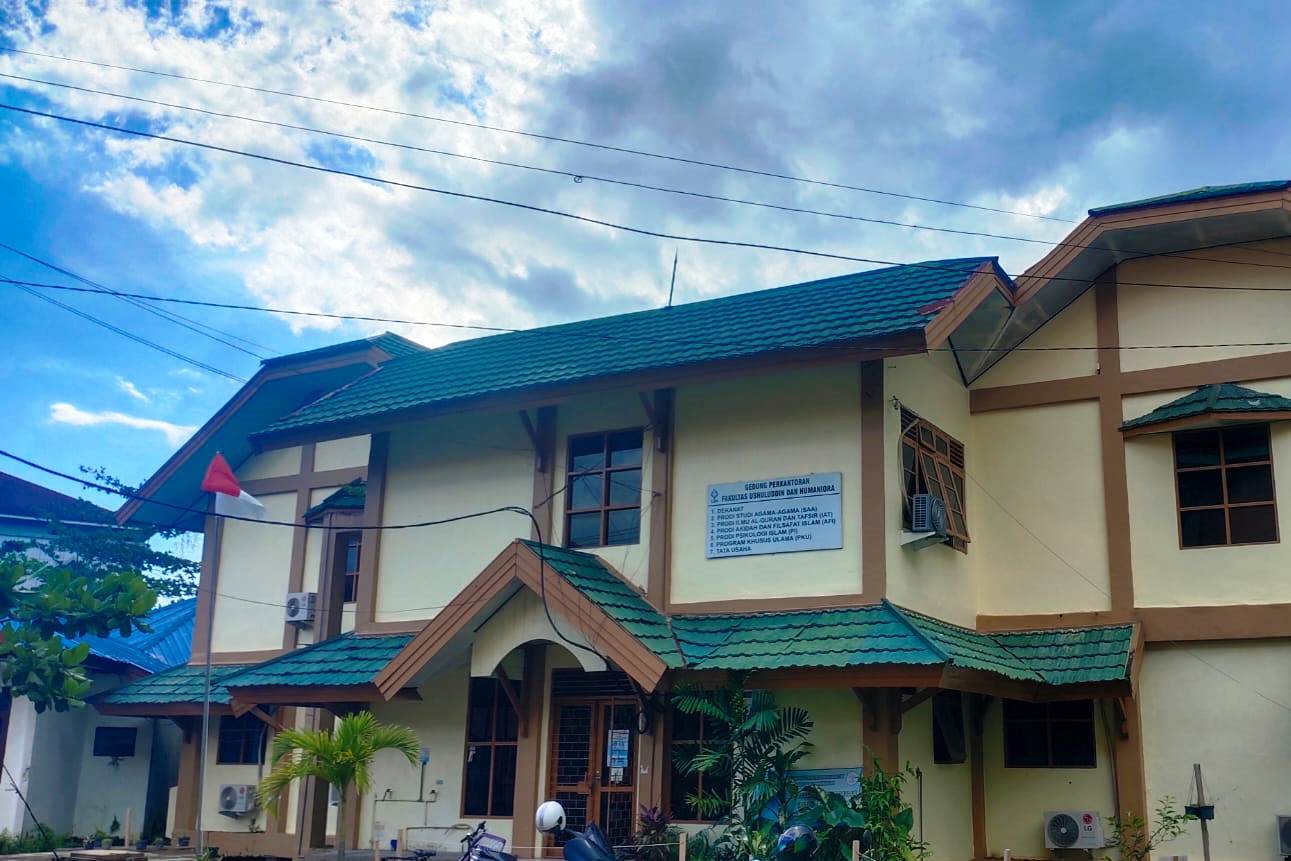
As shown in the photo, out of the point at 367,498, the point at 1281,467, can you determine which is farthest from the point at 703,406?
the point at 1281,467

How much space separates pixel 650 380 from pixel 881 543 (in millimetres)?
3210

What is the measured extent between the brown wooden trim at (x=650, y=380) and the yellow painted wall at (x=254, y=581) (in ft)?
14.1

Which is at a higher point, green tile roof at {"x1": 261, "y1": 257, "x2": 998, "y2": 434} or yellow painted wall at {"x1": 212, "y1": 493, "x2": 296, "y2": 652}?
green tile roof at {"x1": 261, "y1": 257, "x2": 998, "y2": 434}

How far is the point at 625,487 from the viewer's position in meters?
15.9

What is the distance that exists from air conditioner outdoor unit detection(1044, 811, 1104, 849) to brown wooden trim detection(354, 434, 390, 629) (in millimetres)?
8702

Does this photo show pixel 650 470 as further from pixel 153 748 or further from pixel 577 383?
pixel 153 748

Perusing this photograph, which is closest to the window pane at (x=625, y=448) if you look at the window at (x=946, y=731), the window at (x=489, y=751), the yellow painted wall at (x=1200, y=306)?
the window at (x=489, y=751)

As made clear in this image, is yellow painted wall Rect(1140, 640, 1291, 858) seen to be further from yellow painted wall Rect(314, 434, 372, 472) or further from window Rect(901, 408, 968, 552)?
yellow painted wall Rect(314, 434, 372, 472)

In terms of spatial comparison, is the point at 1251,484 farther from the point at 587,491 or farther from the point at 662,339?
the point at 587,491

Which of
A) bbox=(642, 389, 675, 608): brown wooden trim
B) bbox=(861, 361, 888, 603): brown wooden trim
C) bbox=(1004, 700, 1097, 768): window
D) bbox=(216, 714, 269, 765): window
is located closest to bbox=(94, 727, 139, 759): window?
bbox=(216, 714, 269, 765): window

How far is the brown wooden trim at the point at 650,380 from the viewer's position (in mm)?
13680

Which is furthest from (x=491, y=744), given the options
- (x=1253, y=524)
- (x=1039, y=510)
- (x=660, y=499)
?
(x=1253, y=524)

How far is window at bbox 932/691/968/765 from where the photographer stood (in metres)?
15.0

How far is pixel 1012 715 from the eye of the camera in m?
15.9
